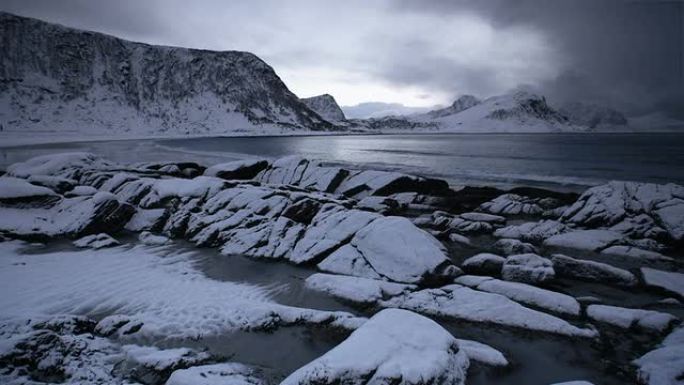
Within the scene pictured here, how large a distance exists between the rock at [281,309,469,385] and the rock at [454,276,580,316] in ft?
11.7

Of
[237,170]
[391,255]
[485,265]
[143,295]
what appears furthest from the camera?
[237,170]

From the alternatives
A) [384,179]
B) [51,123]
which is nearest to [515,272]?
[384,179]

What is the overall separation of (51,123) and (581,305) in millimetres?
156175

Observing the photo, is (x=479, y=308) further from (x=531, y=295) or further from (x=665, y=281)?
(x=665, y=281)

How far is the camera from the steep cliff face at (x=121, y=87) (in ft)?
420

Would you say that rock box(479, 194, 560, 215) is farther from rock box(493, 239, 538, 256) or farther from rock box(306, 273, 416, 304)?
rock box(306, 273, 416, 304)

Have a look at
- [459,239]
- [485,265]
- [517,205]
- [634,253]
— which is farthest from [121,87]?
[634,253]

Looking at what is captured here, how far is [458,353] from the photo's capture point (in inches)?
245

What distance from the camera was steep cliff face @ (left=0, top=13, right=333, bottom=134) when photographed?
420ft

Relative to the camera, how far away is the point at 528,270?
404 inches

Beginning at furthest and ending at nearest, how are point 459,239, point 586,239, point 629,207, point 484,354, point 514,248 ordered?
point 629,207, point 459,239, point 586,239, point 514,248, point 484,354

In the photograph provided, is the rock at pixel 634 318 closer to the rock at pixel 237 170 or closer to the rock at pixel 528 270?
the rock at pixel 528 270

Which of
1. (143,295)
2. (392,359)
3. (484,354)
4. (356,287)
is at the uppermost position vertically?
(392,359)

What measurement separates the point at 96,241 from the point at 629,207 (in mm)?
22347
